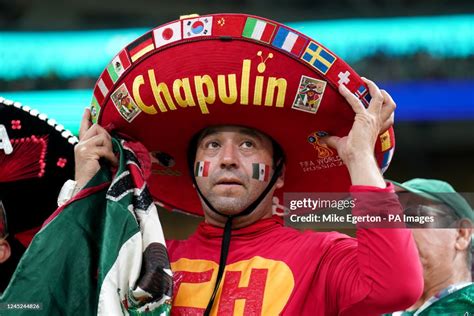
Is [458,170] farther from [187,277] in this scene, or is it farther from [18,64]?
[187,277]

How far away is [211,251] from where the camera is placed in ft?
8.19

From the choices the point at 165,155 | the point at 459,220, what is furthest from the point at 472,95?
the point at 165,155

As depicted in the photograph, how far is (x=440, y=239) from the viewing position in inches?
112

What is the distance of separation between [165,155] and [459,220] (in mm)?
960

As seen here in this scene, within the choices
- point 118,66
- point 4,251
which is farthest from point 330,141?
point 4,251

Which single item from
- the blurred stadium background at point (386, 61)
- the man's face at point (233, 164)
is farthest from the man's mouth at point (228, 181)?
the blurred stadium background at point (386, 61)

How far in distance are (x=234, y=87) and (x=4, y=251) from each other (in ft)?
3.03

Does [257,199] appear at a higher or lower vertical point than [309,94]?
lower

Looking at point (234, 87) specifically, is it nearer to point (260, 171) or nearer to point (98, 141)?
point (260, 171)

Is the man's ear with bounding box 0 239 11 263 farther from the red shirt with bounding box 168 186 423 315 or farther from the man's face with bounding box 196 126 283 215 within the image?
the man's face with bounding box 196 126 283 215

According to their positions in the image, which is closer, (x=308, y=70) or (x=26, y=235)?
(x=308, y=70)

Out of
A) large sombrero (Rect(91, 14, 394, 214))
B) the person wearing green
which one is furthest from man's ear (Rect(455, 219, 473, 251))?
large sombrero (Rect(91, 14, 394, 214))

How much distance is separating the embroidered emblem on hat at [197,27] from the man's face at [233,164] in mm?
338

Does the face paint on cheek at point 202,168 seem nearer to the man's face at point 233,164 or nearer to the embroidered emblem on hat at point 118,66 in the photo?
the man's face at point 233,164
